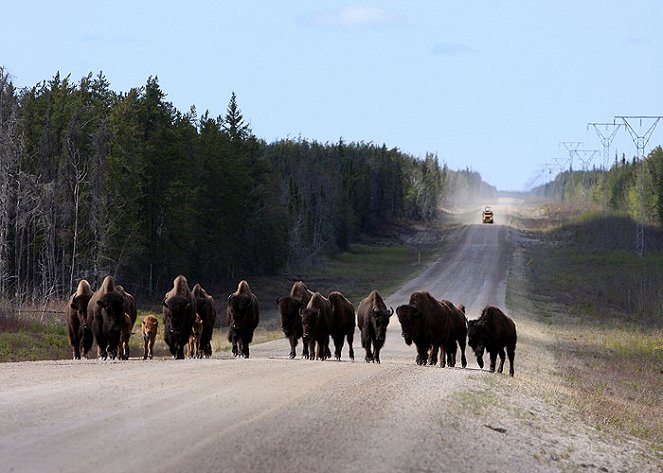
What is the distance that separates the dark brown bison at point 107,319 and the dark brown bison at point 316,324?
4870 millimetres

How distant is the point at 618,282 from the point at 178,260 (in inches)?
1233

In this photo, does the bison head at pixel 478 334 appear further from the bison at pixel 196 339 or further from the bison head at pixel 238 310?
the bison at pixel 196 339

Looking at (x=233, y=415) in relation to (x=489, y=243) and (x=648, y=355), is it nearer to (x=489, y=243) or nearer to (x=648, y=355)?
(x=648, y=355)

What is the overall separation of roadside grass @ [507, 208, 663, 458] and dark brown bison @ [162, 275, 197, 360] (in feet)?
25.8

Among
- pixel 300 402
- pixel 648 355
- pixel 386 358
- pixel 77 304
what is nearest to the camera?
pixel 300 402

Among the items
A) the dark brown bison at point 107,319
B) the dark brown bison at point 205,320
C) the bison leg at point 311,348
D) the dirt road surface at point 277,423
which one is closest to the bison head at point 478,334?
the bison leg at point 311,348

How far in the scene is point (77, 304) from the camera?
26.7m

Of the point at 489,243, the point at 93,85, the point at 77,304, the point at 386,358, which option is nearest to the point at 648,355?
the point at 386,358

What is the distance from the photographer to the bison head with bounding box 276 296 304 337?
29.5 metres

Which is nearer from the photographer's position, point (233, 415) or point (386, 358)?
point (233, 415)

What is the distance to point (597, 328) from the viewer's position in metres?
55.2

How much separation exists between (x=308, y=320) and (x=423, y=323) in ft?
9.81

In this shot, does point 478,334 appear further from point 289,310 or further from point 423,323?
point 289,310

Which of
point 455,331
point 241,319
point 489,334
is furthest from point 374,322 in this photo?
point 241,319
